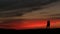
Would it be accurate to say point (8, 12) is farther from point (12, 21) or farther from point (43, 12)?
point (43, 12)

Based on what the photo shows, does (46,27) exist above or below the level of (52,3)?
below

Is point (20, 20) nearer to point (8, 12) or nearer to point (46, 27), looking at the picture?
point (8, 12)

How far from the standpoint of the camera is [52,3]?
8.23 feet

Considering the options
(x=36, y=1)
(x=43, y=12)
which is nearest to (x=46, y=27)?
(x=43, y=12)

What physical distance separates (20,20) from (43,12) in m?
0.38

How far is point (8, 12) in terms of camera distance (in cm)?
237

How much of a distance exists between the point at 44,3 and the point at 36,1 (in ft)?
0.43

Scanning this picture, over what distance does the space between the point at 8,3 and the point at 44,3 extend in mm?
553

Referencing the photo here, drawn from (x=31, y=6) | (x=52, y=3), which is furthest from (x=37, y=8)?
(x=52, y=3)

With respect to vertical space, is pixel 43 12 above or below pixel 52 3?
below

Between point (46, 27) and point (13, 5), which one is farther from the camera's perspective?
point (13, 5)
